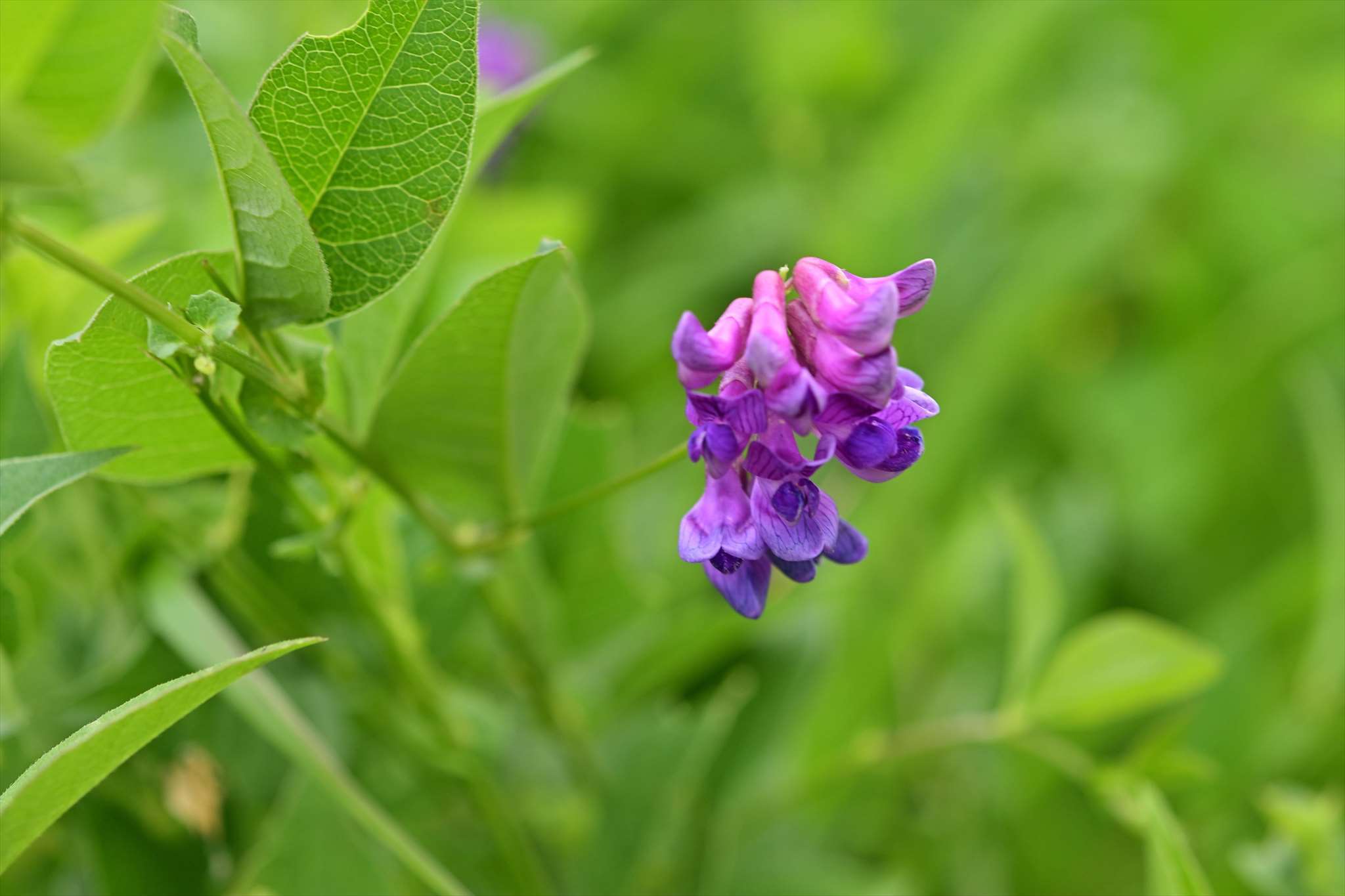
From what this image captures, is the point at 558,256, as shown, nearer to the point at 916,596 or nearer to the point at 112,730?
the point at 112,730

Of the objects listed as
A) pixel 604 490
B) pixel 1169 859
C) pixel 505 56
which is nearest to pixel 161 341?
pixel 604 490

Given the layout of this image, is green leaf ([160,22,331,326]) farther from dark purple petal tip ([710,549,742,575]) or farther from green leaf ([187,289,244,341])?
dark purple petal tip ([710,549,742,575])

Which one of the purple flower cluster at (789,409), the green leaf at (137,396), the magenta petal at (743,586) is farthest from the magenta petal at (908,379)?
the green leaf at (137,396)

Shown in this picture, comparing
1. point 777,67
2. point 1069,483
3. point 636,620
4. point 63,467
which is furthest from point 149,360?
point 777,67

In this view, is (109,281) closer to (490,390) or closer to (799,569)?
(490,390)

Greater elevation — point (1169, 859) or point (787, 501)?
point (787, 501)
